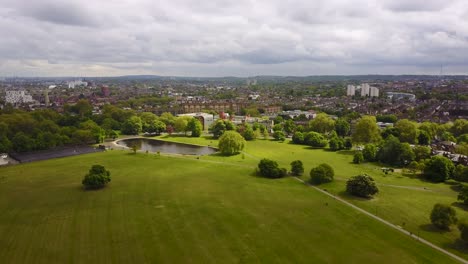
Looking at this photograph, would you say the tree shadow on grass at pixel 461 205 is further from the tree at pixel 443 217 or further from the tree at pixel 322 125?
the tree at pixel 322 125

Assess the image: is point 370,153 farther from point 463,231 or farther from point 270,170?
point 463,231

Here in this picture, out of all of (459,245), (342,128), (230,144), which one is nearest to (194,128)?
(230,144)

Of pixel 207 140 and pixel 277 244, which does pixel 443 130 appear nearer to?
pixel 207 140

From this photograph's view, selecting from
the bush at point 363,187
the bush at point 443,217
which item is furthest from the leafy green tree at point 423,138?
the bush at point 443,217

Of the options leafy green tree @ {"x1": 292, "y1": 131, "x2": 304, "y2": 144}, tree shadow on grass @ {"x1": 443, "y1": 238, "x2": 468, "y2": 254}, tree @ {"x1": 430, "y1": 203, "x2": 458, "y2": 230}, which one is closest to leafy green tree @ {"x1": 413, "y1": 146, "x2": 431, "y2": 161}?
tree @ {"x1": 430, "y1": 203, "x2": 458, "y2": 230}

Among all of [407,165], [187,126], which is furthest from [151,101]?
[407,165]

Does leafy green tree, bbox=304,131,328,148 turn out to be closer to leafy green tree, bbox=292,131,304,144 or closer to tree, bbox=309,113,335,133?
leafy green tree, bbox=292,131,304,144
